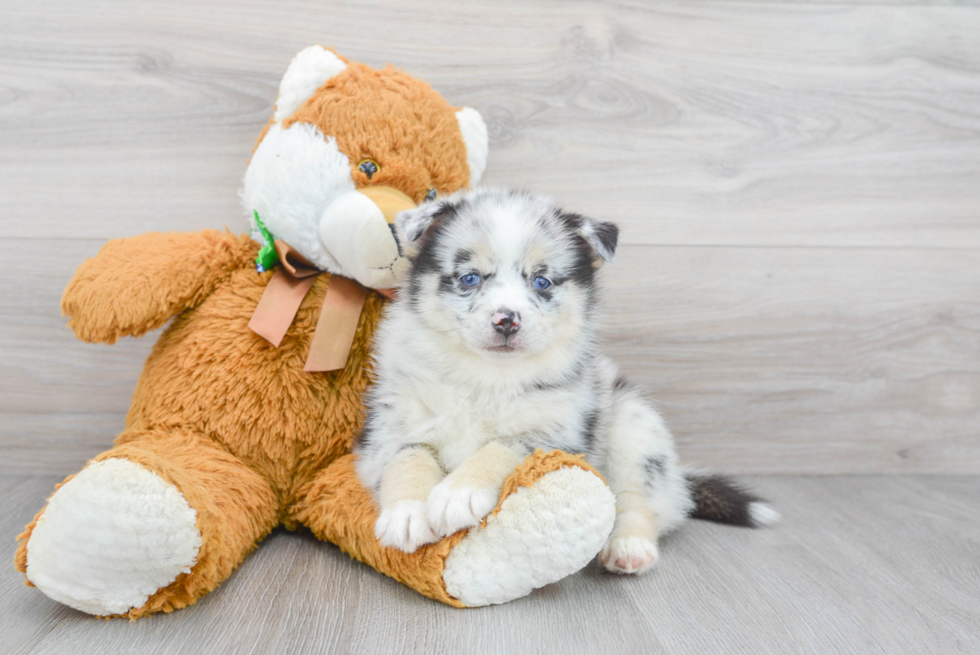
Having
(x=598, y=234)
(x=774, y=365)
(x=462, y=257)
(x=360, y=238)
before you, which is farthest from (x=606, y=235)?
(x=774, y=365)

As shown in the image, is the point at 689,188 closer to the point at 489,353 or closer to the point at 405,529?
the point at 489,353

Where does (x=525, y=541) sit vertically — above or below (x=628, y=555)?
above

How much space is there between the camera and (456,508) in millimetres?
1229

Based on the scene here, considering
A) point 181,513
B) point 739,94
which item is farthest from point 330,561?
point 739,94

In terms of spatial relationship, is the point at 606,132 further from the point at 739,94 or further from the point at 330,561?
the point at 330,561

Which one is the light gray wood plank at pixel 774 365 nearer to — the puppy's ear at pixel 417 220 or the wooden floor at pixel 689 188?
the wooden floor at pixel 689 188

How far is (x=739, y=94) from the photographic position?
2133 millimetres

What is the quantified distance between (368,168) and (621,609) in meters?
1.11

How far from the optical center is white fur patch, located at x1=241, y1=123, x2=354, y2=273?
1566 millimetres

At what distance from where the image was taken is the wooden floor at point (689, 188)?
6.49ft

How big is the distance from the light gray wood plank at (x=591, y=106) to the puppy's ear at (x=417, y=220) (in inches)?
26.3

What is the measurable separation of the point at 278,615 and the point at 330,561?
256mm

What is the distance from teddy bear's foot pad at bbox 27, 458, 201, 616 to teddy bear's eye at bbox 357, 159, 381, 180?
0.79 metres

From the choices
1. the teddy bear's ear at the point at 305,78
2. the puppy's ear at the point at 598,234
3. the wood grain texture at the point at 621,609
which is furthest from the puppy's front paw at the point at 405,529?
the teddy bear's ear at the point at 305,78
